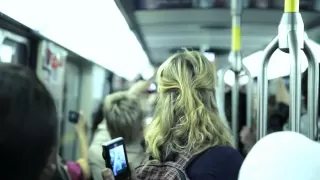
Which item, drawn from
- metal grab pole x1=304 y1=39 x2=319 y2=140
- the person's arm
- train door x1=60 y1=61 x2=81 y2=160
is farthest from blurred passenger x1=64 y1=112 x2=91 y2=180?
train door x1=60 y1=61 x2=81 y2=160

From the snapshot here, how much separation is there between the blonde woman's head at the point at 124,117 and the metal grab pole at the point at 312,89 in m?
0.85

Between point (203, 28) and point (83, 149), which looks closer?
point (83, 149)

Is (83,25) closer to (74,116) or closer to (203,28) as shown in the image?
(74,116)

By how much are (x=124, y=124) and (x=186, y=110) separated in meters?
0.75

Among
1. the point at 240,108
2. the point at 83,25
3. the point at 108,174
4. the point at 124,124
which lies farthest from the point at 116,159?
the point at 83,25

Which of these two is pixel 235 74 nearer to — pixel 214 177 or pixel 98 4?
pixel 98 4

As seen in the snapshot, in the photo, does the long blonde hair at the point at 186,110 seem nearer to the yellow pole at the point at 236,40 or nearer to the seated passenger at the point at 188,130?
the seated passenger at the point at 188,130

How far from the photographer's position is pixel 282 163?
3.71 ft

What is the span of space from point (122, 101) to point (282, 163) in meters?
1.25

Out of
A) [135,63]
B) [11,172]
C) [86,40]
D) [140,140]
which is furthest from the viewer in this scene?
[135,63]

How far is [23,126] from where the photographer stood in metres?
0.66

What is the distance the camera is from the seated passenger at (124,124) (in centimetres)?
223

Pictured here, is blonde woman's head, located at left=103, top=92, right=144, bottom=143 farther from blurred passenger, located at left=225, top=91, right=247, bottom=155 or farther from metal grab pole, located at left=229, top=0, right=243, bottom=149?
blurred passenger, located at left=225, top=91, right=247, bottom=155


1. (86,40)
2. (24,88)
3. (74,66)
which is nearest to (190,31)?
(86,40)
